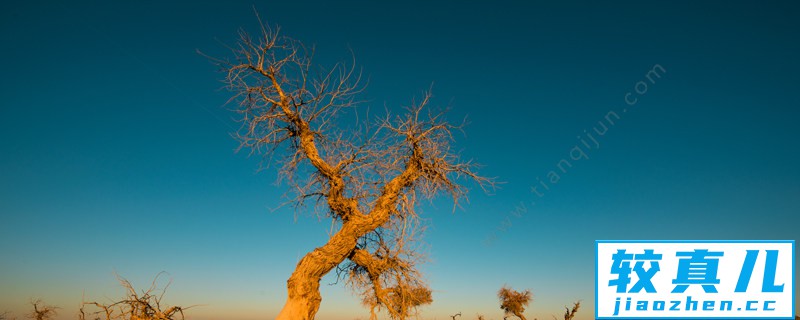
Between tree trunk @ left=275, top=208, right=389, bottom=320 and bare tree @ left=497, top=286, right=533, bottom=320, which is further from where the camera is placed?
bare tree @ left=497, top=286, right=533, bottom=320

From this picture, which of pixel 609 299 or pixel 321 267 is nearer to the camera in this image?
pixel 321 267

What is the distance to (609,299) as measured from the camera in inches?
418

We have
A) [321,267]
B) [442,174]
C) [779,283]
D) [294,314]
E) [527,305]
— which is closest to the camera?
[294,314]

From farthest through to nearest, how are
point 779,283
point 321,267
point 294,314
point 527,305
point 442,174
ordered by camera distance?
point 527,305
point 779,283
point 442,174
point 321,267
point 294,314

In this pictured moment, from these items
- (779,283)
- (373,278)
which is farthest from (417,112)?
(779,283)

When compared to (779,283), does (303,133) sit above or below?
above

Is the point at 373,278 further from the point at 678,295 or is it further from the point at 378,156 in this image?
the point at 678,295

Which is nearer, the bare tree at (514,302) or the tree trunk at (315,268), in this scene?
the tree trunk at (315,268)

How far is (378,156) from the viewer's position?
8984mm

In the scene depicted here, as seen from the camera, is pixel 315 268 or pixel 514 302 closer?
pixel 315 268

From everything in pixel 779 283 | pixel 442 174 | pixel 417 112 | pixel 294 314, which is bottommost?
pixel 294 314

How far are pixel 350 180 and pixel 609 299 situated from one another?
21.5 ft

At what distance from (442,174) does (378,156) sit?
55.9 inches

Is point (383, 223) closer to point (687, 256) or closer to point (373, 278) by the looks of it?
point (373, 278)
